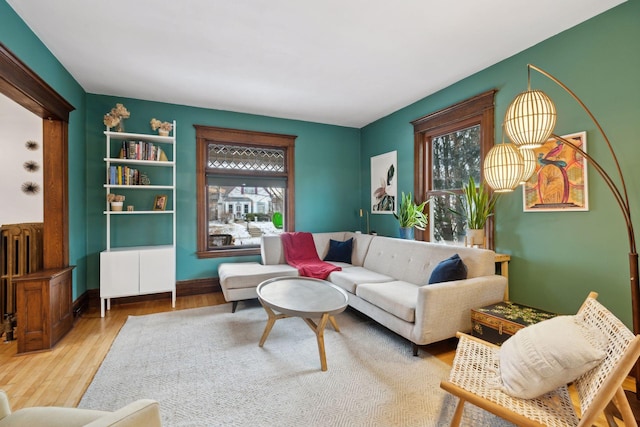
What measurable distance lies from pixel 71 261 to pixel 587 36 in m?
5.29

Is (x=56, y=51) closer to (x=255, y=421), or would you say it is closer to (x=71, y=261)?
(x=71, y=261)

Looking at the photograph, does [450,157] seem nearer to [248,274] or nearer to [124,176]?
[248,274]

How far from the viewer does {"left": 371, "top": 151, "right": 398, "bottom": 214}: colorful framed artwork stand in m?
4.39

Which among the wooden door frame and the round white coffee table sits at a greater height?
the wooden door frame

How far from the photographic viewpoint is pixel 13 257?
287cm

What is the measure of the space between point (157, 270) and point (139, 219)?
83 cm

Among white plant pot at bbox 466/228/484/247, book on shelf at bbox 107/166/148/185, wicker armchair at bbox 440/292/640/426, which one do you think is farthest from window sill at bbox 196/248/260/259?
wicker armchair at bbox 440/292/640/426

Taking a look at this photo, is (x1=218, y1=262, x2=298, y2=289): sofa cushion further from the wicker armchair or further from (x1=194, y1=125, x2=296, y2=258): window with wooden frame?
the wicker armchair

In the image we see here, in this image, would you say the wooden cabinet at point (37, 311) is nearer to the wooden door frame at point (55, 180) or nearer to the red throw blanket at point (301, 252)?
the wooden door frame at point (55, 180)

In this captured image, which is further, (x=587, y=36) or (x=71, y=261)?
(x=71, y=261)

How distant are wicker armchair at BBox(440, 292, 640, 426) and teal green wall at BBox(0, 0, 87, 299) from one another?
364 centimetres

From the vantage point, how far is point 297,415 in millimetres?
1698

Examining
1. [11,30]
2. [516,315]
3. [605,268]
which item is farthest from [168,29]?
[605,268]

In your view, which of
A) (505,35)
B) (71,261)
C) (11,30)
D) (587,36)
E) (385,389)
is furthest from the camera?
(71,261)
